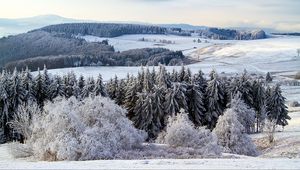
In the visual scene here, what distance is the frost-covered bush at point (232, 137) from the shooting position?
49.3 metres

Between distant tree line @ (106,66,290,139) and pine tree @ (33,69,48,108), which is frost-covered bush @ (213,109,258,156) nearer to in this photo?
distant tree line @ (106,66,290,139)

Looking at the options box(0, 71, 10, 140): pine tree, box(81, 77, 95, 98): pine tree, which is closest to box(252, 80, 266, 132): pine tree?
box(81, 77, 95, 98): pine tree

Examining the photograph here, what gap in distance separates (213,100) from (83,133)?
32.4m

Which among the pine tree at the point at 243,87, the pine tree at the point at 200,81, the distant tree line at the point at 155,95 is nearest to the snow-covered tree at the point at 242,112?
the distant tree line at the point at 155,95

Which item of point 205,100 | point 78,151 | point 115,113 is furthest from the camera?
point 205,100

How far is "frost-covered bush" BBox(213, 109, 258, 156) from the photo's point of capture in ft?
162

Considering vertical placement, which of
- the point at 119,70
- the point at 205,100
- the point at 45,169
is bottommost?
the point at 119,70

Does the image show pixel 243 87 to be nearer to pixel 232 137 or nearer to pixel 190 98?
pixel 190 98

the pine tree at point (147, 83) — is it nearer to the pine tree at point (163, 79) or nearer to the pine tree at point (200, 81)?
the pine tree at point (163, 79)

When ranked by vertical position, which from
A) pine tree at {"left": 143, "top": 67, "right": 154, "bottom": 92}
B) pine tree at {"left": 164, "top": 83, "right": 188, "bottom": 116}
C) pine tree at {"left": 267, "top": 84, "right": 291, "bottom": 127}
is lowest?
pine tree at {"left": 267, "top": 84, "right": 291, "bottom": 127}

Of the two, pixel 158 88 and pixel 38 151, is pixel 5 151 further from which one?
pixel 158 88

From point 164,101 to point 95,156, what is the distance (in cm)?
3026

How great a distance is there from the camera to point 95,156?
36250 mm

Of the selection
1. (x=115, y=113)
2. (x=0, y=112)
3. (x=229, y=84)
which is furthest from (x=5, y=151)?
(x=229, y=84)
